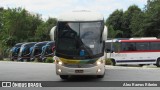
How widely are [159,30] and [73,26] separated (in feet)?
158

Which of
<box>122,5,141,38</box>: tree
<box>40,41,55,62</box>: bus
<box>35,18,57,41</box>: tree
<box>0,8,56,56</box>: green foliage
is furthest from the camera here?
<box>122,5,141,38</box>: tree

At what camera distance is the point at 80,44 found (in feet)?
68.6

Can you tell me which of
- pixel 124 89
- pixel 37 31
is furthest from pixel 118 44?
pixel 37 31

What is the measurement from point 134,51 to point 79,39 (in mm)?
23306

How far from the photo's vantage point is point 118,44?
44.1 metres

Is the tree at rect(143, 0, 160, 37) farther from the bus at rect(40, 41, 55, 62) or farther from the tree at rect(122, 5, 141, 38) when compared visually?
the bus at rect(40, 41, 55, 62)

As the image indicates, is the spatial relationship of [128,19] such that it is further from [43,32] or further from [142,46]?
[142,46]

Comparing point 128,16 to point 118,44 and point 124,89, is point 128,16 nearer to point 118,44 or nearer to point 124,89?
point 118,44

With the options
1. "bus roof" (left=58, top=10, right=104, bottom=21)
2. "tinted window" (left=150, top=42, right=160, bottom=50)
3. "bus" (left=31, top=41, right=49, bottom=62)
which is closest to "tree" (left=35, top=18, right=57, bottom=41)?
"bus" (left=31, top=41, right=49, bottom=62)

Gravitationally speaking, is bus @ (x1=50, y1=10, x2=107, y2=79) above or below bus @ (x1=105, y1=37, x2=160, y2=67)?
above

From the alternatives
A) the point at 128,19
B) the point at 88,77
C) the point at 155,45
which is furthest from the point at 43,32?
the point at 88,77

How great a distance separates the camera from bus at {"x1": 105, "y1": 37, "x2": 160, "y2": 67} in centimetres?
4303

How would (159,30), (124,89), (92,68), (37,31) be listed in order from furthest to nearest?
(37,31), (159,30), (92,68), (124,89)

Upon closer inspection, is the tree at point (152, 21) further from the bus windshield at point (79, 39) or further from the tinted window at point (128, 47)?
the bus windshield at point (79, 39)
